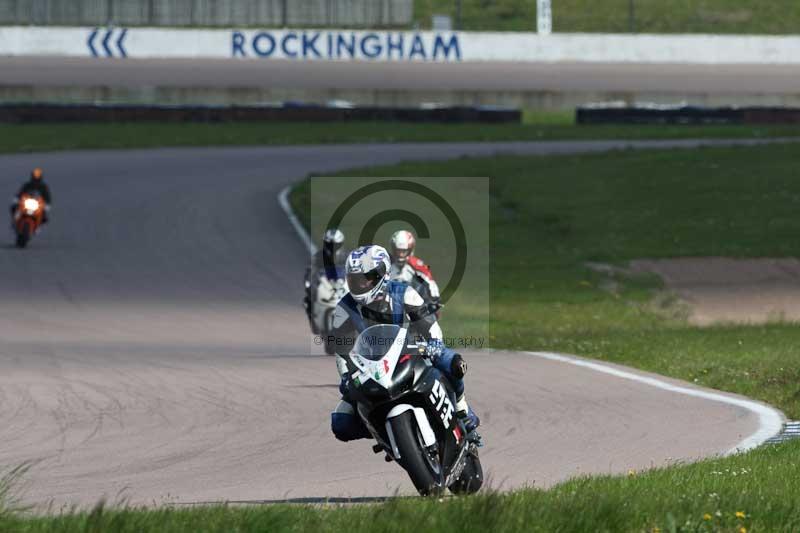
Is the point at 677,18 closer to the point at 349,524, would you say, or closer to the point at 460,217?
the point at 460,217

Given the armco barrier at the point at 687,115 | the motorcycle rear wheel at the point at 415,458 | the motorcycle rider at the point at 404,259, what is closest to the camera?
the motorcycle rear wheel at the point at 415,458

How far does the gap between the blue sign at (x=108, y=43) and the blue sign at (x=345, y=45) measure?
12.7 feet

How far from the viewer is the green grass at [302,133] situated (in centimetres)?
4729

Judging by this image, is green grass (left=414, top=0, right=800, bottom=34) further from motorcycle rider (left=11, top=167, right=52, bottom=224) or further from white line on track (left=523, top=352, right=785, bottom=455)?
white line on track (left=523, top=352, right=785, bottom=455)

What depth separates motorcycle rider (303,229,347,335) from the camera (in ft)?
58.9

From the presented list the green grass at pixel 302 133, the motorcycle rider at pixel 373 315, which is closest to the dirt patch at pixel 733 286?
the motorcycle rider at pixel 373 315

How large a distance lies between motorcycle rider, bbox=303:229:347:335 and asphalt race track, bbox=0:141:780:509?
2.58 feet

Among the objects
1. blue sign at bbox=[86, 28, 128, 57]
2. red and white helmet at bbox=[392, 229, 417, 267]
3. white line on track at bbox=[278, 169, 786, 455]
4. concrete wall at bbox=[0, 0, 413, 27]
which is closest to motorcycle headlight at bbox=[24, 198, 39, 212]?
white line on track at bbox=[278, 169, 786, 455]

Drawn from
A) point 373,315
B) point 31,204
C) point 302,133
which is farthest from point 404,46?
point 373,315

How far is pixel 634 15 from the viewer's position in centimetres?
6000

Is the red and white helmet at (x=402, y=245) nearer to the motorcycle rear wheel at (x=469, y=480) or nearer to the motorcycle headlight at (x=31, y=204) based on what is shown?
the motorcycle rear wheel at (x=469, y=480)

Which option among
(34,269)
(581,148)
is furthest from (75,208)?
(581,148)

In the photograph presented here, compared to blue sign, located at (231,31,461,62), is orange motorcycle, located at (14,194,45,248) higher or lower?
lower

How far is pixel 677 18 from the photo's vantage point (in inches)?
2359
